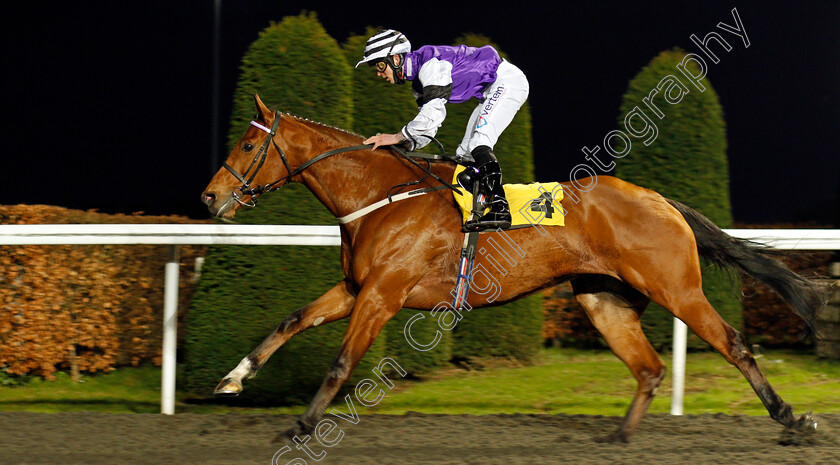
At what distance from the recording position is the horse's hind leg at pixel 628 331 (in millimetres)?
3742

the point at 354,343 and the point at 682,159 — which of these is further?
the point at 682,159

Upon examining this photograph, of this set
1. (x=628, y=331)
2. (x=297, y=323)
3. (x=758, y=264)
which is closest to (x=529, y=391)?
(x=628, y=331)

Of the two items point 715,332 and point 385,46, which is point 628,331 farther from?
point 385,46

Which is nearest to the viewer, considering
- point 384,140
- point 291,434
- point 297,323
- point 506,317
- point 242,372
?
point 291,434

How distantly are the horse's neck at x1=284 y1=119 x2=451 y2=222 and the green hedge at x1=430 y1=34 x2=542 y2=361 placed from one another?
1424mm

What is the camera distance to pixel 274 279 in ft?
14.1

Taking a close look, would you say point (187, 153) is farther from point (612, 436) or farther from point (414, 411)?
point (612, 436)

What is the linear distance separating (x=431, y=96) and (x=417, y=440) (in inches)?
61.4

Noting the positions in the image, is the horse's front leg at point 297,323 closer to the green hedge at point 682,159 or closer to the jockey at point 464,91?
the jockey at point 464,91

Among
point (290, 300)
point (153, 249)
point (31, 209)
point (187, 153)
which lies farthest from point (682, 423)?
point (187, 153)

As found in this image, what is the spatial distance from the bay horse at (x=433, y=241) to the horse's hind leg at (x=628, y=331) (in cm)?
1

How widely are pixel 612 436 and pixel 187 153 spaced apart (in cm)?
989

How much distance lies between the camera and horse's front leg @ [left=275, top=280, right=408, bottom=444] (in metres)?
3.36

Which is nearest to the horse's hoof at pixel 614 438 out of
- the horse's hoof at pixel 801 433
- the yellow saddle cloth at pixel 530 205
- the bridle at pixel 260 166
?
the horse's hoof at pixel 801 433
